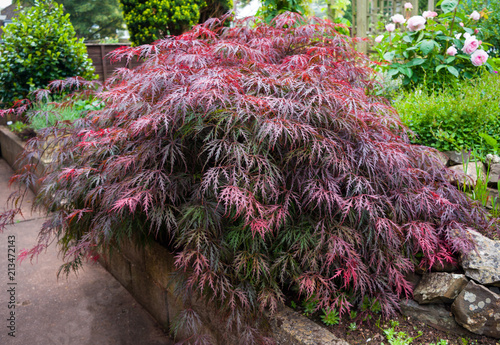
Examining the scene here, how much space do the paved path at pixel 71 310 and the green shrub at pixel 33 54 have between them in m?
2.82

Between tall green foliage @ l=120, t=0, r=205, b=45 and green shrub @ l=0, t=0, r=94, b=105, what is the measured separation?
4.69 feet

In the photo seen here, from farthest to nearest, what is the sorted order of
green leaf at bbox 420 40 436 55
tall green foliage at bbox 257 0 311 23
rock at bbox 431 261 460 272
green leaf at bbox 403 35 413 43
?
tall green foliage at bbox 257 0 311 23, green leaf at bbox 403 35 413 43, green leaf at bbox 420 40 436 55, rock at bbox 431 261 460 272

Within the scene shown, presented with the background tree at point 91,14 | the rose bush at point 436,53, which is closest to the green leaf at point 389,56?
the rose bush at point 436,53

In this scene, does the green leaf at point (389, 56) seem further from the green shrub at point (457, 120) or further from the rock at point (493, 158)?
the rock at point (493, 158)

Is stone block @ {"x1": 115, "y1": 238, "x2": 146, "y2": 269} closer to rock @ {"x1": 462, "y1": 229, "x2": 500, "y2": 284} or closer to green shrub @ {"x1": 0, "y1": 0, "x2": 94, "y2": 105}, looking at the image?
rock @ {"x1": 462, "y1": 229, "x2": 500, "y2": 284}

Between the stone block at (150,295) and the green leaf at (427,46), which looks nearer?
the stone block at (150,295)

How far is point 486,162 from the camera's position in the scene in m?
2.75

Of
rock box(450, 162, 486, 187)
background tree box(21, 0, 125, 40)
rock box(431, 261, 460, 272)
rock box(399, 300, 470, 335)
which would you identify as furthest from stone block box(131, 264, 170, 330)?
background tree box(21, 0, 125, 40)

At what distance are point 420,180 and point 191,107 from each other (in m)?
1.45

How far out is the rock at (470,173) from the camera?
7.90ft

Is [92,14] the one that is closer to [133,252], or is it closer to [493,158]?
[133,252]

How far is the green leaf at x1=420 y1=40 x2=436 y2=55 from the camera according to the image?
351 cm

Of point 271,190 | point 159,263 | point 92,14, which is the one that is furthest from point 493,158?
point 92,14

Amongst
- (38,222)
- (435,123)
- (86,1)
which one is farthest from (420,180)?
(86,1)
